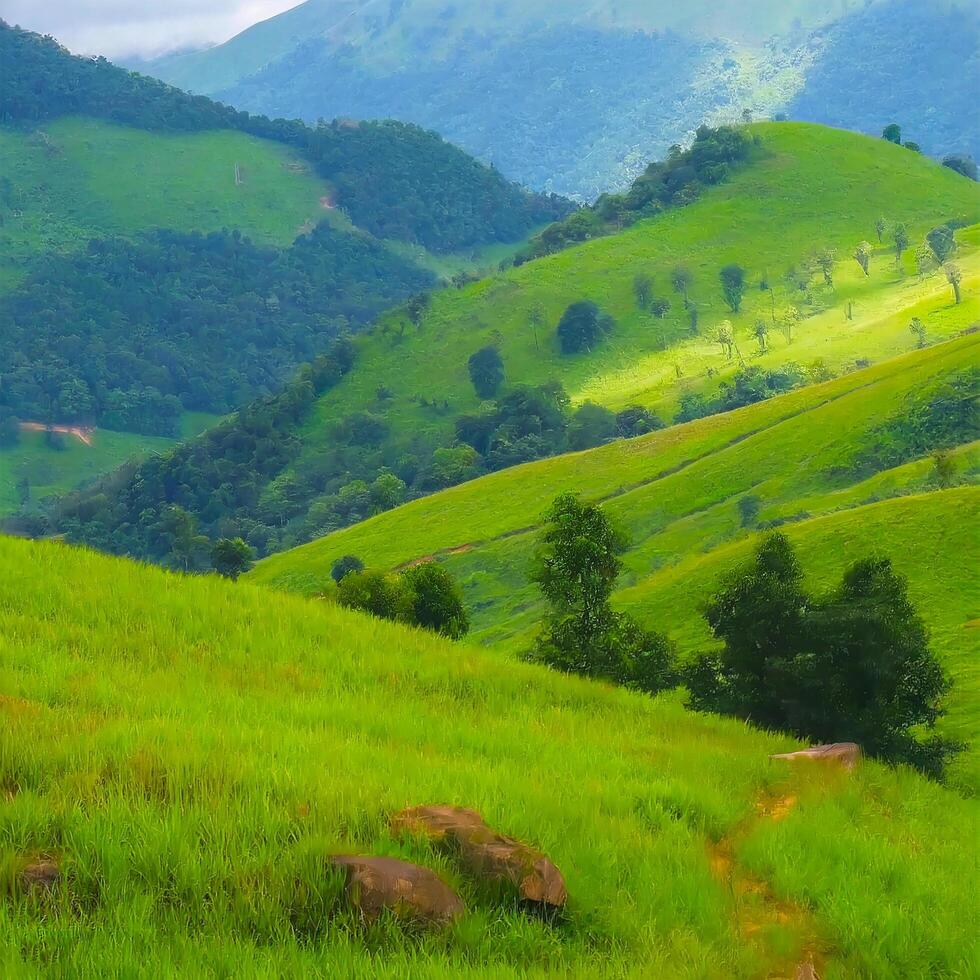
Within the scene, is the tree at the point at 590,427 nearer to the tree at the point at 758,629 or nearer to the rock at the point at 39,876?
the tree at the point at 758,629

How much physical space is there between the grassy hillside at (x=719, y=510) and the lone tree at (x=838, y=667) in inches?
326

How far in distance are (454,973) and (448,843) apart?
169 centimetres

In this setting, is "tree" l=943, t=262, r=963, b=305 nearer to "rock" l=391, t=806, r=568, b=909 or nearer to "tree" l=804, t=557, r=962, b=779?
"tree" l=804, t=557, r=962, b=779

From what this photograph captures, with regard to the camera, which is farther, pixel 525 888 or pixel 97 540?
pixel 97 540

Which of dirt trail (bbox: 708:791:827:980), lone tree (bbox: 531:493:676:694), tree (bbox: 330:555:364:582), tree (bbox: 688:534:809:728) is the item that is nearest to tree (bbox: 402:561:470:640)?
lone tree (bbox: 531:493:676:694)

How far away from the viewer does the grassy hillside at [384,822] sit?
23.5 feet

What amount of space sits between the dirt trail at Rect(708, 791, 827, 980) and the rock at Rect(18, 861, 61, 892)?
17.1ft

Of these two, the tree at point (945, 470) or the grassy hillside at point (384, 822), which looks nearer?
the grassy hillside at point (384, 822)

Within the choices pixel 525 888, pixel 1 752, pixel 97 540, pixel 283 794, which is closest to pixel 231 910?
pixel 283 794

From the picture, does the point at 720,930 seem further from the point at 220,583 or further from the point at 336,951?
the point at 220,583

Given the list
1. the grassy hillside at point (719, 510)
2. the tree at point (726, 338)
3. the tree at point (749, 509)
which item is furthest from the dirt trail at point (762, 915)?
the tree at point (726, 338)

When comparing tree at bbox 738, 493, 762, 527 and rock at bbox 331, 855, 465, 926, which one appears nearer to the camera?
rock at bbox 331, 855, 465, 926

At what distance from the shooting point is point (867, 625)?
26.0 m

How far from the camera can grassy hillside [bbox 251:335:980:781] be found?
55531mm
